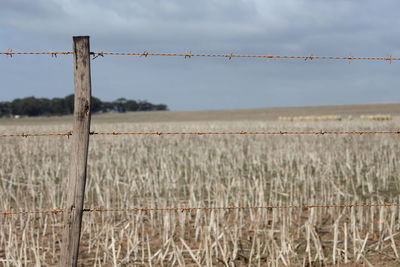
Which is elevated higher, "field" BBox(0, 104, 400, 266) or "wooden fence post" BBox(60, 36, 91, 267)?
"wooden fence post" BBox(60, 36, 91, 267)

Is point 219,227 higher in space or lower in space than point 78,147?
lower

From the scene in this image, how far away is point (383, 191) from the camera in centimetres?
940

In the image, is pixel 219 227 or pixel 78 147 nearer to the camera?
pixel 78 147

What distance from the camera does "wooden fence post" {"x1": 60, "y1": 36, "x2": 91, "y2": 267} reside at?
11.6 ft

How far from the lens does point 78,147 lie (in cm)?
357

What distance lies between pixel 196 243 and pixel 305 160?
5.89m

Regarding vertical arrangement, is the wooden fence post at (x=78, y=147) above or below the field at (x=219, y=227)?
above

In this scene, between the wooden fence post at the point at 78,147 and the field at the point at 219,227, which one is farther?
the field at the point at 219,227

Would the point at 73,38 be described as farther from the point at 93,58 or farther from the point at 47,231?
the point at 47,231

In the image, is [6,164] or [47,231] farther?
[6,164]

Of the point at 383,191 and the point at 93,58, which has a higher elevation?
the point at 93,58

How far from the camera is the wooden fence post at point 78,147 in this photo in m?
3.53

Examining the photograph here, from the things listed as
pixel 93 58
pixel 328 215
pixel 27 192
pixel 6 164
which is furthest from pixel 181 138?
pixel 93 58

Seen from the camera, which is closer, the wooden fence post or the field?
the wooden fence post
